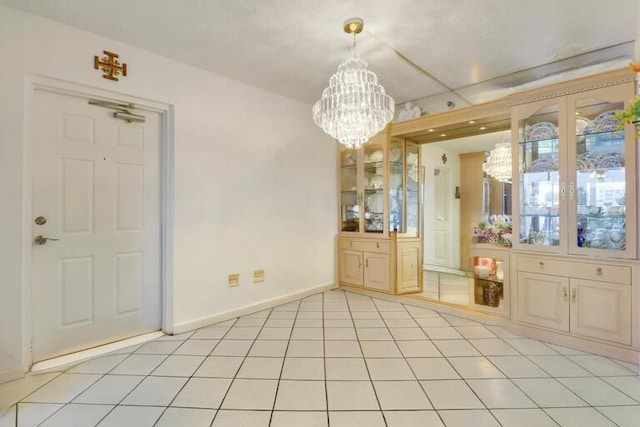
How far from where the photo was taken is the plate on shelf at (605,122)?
94.3 inches

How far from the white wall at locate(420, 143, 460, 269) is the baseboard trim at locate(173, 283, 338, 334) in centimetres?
222

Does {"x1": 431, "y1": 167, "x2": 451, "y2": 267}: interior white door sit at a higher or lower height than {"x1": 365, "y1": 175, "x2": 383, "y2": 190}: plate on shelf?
lower

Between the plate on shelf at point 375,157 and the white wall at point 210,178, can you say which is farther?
the plate on shelf at point 375,157

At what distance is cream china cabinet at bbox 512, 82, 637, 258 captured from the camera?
7.67ft

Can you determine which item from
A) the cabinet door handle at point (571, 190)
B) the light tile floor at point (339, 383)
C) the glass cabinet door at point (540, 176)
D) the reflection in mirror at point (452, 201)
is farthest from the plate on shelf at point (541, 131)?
the reflection in mirror at point (452, 201)

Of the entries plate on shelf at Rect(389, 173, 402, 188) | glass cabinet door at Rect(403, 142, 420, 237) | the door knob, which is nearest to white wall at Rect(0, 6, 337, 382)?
the door knob

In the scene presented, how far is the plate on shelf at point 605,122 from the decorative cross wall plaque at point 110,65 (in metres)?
3.98

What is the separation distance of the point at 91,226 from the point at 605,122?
431cm

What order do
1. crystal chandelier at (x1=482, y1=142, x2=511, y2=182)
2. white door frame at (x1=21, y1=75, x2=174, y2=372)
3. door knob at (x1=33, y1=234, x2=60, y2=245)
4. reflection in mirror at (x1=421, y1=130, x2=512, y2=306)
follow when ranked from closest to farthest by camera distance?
white door frame at (x1=21, y1=75, x2=174, y2=372) → door knob at (x1=33, y1=234, x2=60, y2=245) → crystal chandelier at (x1=482, y1=142, x2=511, y2=182) → reflection in mirror at (x1=421, y1=130, x2=512, y2=306)

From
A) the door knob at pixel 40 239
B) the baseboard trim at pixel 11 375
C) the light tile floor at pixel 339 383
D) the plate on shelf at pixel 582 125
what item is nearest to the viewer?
the light tile floor at pixel 339 383

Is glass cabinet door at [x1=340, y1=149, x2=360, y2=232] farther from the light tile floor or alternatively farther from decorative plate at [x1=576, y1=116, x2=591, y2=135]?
decorative plate at [x1=576, y1=116, x2=591, y2=135]

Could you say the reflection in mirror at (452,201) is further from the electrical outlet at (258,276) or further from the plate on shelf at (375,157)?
the electrical outlet at (258,276)

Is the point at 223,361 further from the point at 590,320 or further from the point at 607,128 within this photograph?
the point at 607,128

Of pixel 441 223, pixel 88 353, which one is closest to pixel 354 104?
pixel 88 353
